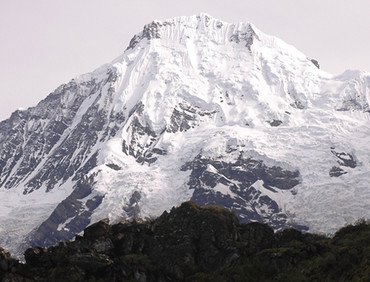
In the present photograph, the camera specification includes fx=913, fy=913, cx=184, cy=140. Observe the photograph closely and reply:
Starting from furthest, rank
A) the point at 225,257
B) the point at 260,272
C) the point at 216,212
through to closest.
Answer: the point at 216,212 → the point at 225,257 → the point at 260,272

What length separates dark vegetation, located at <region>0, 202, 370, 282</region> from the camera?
11662cm

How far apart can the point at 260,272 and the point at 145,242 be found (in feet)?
67.1

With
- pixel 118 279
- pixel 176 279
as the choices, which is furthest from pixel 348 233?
pixel 118 279

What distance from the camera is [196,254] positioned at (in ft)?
433

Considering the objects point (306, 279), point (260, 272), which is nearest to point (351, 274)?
point (306, 279)

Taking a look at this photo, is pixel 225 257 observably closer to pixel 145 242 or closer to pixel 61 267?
pixel 145 242

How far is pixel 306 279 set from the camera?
11256 centimetres

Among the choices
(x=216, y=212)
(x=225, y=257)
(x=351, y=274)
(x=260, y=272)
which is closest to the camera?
(x=351, y=274)

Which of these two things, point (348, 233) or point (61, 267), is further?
point (348, 233)

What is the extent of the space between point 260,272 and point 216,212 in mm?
21611

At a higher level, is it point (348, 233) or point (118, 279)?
point (348, 233)

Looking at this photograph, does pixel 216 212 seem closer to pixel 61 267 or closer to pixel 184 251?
pixel 184 251

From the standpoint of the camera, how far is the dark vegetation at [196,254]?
116625mm

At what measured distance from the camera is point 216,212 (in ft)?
456
